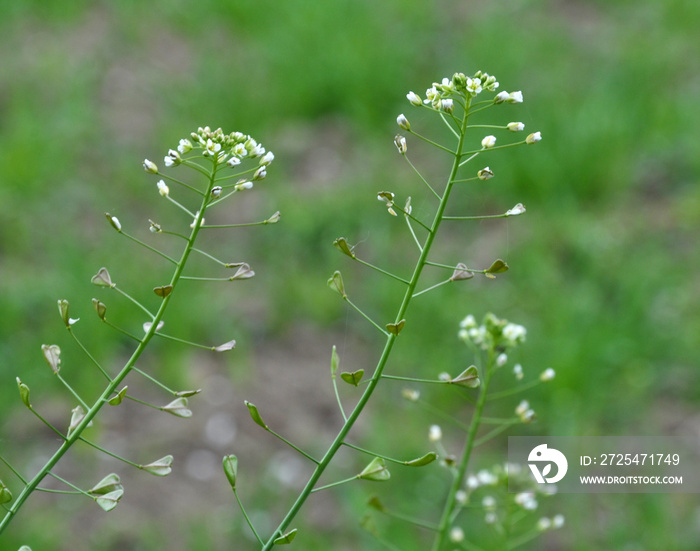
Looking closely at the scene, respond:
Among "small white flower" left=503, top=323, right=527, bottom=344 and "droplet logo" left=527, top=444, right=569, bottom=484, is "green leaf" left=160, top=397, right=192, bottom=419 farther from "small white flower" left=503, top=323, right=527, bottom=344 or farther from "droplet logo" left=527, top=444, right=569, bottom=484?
"droplet logo" left=527, top=444, right=569, bottom=484

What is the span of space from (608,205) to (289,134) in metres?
1.51

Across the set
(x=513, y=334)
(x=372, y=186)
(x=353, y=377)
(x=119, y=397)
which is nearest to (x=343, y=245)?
(x=353, y=377)

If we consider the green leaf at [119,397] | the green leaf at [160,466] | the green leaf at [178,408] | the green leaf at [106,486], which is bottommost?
the green leaf at [106,486]

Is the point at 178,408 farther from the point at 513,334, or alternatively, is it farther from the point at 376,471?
the point at 513,334

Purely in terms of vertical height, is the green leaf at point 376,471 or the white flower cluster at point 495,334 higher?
the green leaf at point 376,471

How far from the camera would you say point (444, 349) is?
2875 millimetres

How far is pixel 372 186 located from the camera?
3.51 metres

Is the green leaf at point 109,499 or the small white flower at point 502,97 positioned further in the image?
the small white flower at point 502,97

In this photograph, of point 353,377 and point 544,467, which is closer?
point 353,377

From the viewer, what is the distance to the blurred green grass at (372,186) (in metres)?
2.76

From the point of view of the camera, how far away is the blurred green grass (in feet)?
9.04

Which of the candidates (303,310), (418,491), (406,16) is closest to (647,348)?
(418,491)

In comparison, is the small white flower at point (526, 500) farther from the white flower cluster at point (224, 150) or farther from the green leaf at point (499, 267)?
the white flower cluster at point (224, 150)

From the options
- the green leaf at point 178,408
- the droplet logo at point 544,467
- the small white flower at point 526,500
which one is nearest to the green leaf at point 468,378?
the green leaf at point 178,408
